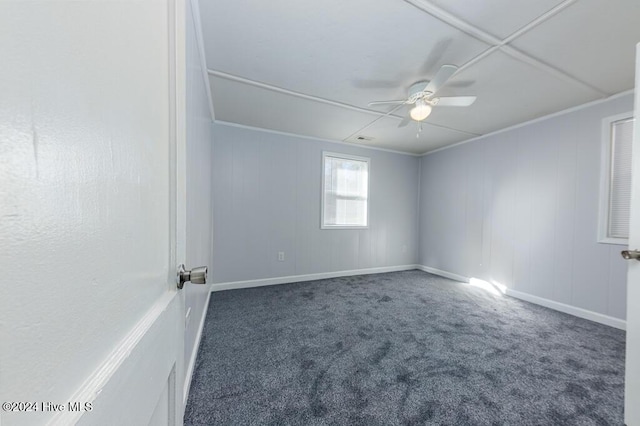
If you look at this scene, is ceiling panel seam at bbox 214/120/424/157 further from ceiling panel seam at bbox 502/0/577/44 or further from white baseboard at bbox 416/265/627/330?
white baseboard at bbox 416/265/627/330

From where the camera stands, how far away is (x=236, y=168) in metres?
3.31

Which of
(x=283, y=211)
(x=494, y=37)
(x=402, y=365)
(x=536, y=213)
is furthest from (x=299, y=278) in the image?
(x=494, y=37)

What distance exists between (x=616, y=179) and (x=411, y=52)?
8.32ft

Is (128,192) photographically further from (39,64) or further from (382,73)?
(382,73)

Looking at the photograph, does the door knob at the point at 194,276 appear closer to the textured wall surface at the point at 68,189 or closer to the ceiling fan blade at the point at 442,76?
the textured wall surface at the point at 68,189

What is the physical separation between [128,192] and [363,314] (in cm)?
253

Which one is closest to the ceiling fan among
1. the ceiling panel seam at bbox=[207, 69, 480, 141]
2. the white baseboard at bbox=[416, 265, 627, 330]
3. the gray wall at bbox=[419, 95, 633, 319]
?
the ceiling panel seam at bbox=[207, 69, 480, 141]

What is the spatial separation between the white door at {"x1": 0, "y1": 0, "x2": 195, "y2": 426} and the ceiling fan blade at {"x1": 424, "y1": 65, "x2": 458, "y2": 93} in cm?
181

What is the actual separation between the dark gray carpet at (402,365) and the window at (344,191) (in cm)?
154

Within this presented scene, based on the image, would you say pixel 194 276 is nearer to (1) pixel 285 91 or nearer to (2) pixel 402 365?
(2) pixel 402 365

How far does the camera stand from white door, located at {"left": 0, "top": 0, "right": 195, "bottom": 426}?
0.20 m

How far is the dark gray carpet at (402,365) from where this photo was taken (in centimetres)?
131

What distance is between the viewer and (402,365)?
1.70 metres

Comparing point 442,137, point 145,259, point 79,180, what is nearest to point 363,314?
point 145,259
